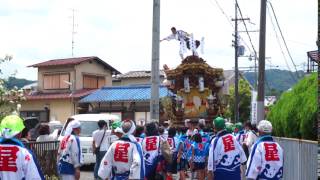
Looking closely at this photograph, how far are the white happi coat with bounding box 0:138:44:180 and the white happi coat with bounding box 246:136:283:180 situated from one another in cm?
388

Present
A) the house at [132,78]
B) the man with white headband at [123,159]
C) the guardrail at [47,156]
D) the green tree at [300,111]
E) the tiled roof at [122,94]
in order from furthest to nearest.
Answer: the house at [132,78] → the tiled roof at [122,94] → the guardrail at [47,156] → the green tree at [300,111] → the man with white headband at [123,159]

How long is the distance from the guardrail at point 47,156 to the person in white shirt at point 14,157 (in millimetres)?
7235

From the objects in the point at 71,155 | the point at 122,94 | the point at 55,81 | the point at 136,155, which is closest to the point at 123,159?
the point at 136,155

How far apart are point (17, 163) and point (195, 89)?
2141 centimetres

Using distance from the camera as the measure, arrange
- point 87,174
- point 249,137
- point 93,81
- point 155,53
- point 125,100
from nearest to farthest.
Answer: point 155,53 → point 249,137 → point 87,174 → point 125,100 → point 93,81

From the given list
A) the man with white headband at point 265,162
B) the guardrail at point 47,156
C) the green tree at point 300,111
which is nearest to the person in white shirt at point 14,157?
the man with white headband at point 265,162

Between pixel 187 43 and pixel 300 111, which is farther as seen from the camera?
pixel 187 43

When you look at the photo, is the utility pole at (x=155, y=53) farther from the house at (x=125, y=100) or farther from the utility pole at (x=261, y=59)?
the house at (x=125, y=100)

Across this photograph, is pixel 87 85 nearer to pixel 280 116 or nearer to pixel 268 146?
pixel 280 116

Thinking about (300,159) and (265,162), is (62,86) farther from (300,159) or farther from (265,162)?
(265,162)

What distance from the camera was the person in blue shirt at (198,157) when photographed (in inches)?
622

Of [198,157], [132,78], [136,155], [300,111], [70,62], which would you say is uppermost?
[70,62]

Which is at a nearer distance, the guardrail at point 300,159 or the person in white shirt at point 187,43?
the guardrail at point 300,159

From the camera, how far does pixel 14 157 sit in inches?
251
